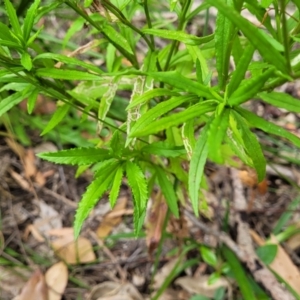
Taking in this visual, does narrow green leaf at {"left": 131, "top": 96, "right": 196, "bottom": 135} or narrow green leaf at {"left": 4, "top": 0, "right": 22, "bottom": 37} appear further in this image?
narrow green leaf at {"left": 4, "top": 0, "right": 22, "bottom": 37}

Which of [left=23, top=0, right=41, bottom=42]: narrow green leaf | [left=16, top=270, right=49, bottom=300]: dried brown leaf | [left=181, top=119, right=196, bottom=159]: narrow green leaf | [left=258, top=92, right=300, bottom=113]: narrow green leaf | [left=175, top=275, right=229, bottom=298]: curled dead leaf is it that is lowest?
[left=16, top=270, right=49, bottom=300]: dried brown leaf

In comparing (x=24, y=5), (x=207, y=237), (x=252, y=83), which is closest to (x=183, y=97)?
(x=252, y=83)

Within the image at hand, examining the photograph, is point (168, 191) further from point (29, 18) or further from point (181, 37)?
point (29, 18)

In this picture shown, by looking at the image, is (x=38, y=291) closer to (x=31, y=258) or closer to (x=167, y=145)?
(x=31, y=258)

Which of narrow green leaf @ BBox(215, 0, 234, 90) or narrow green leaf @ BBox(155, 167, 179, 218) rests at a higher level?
narrow green leaf @ BBox(215, 0, 234, 90)

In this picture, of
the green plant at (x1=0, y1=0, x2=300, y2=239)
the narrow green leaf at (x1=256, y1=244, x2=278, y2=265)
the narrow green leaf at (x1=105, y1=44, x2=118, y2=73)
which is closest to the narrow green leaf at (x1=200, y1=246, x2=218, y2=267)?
the narrow green leaf at (x1=256, y1=244, x2=278, y2=265)

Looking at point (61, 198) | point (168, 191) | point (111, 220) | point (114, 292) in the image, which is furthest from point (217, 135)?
point (61, 198)

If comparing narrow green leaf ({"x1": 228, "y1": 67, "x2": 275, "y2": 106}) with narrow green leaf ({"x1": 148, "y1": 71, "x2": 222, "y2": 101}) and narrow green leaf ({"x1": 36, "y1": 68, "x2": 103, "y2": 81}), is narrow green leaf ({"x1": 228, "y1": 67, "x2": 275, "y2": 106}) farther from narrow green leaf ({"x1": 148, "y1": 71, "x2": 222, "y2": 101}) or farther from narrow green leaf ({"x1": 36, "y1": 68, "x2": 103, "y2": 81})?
narrow green leaf ({"x1": 36, "y1": 68, "x2": 103, "y2": 81})
